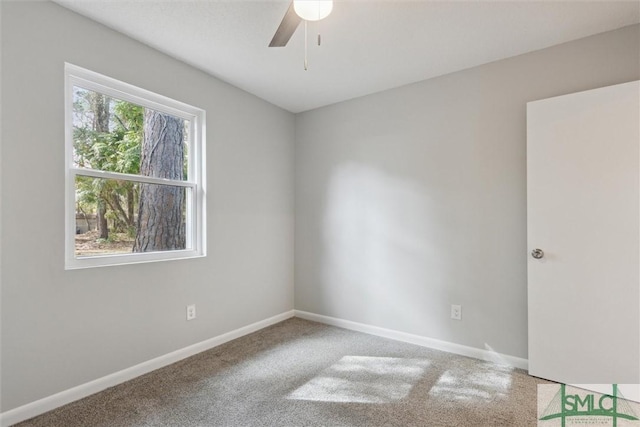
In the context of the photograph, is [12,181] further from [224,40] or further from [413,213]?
[413,213]

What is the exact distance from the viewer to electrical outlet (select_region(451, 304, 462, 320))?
2.83m

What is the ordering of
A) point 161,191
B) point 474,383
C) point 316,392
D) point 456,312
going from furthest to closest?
point 456,312 < point 161,191 < point 474,383 < point 316,392

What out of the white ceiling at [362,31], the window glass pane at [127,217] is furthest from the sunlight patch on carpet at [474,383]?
the white ceiling at [362,31]

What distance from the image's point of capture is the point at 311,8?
1470 millimetres

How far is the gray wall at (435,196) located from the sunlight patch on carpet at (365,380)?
554 millimetres

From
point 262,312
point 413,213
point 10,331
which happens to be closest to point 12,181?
A: point 10,331

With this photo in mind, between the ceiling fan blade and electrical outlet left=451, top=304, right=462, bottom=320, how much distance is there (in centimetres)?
244

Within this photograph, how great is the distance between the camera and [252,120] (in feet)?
11.1

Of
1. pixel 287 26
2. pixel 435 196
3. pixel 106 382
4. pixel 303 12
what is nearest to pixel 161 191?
pixel 106 382

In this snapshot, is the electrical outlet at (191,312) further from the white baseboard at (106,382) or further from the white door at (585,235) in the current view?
the white door at (585,235)

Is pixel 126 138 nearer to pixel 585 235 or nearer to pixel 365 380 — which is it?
pixel 365 380

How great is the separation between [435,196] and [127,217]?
252cm

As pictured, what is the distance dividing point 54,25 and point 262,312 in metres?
2.82

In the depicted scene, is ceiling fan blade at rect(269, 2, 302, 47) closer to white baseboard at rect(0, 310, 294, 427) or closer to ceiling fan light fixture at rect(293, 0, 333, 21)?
ceiling fan light fixture at rect(293, 0, 333, 21)
